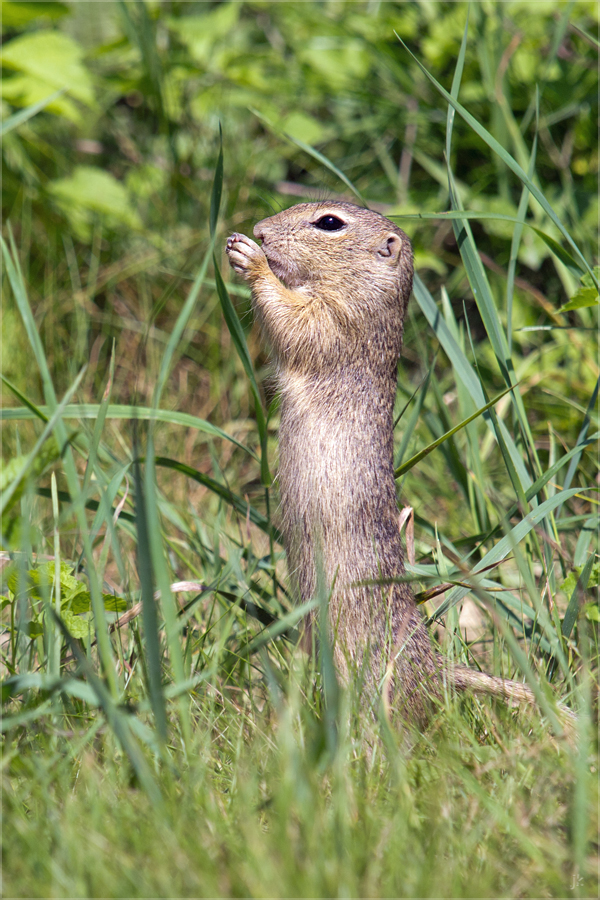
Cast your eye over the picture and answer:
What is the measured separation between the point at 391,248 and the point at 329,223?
22 centimetres

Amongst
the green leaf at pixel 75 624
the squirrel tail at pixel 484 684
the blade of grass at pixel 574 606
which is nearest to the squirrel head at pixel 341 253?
the blade of grass at pixel 574 606

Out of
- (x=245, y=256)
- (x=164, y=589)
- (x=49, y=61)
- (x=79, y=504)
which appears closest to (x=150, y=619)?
(x=164, y=589)

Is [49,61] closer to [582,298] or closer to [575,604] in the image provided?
[582,298]

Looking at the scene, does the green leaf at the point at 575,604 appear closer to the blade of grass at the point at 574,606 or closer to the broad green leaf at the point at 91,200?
the blade of grass at the point at 574,606

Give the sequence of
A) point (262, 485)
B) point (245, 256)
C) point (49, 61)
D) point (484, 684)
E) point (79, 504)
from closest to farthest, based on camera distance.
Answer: point (79, 504)
point (484, 684)
point (245, 256)
point (262, 485)
point (49, 61)

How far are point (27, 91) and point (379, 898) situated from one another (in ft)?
12.3

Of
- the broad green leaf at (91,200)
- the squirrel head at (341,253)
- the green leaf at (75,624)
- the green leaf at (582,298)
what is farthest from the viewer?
the broad green leaf at (91,200)

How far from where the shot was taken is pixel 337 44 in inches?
184

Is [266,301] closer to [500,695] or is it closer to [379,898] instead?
[500,695]

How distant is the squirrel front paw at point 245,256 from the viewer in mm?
2486

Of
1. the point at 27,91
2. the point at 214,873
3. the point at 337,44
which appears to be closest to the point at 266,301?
the point at 214,873

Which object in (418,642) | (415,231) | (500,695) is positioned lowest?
(500,695)

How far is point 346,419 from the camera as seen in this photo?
2252mm

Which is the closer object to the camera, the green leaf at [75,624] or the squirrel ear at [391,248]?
the green leaf at [75,624]
